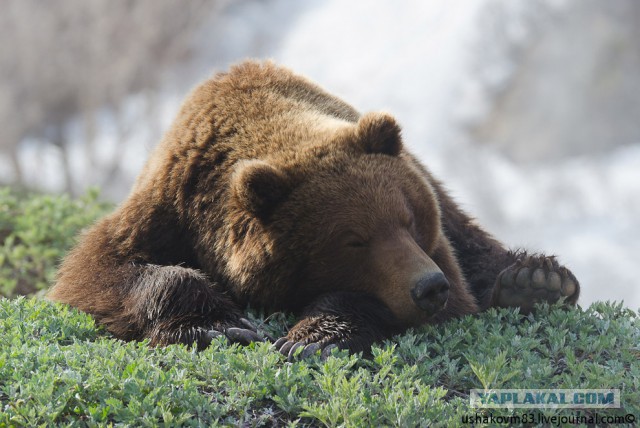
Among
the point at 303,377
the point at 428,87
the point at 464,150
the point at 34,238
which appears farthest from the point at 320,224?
the point at 428,87

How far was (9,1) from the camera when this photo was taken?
22625mm

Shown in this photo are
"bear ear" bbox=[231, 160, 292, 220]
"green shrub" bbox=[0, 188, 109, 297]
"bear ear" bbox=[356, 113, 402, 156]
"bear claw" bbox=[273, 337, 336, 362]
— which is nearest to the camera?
"bear claw" bbox=[273, 337, 336, 362]

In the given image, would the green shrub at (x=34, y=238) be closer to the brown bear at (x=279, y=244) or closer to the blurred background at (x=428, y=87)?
the brown bear at (x=279, y=244)

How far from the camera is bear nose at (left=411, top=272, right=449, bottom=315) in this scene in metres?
3.73

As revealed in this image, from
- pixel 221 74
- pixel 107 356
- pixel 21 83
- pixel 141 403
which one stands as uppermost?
pixel 21 83

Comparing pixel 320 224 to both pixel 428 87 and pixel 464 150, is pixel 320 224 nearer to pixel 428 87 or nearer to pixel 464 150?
pixel 464 150

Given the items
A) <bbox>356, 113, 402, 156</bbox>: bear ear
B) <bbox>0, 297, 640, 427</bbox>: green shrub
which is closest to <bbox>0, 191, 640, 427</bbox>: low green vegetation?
<bbox>0, 297, 640, 427</bbox>: green shrub

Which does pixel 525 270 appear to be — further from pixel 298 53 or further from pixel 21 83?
pixel 21 83

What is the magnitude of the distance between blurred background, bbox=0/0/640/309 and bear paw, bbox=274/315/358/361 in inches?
390

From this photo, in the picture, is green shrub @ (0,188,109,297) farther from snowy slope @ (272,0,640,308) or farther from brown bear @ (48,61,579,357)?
snowy slope @ (272,0,640,308)

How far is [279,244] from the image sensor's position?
13.5ft

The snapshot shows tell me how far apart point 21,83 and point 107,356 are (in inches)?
802

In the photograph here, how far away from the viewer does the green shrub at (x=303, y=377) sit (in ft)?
9.64

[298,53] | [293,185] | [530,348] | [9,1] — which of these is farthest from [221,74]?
[9,1]
